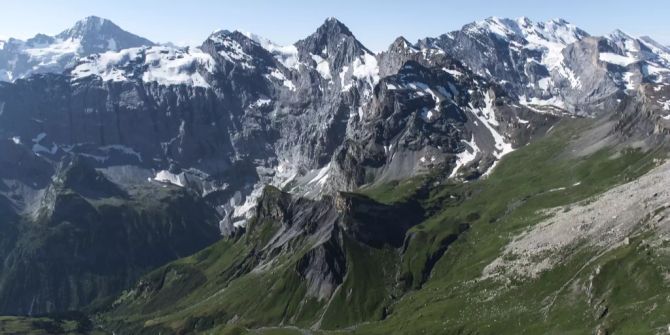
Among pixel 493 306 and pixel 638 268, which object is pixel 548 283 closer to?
pixel 493 306

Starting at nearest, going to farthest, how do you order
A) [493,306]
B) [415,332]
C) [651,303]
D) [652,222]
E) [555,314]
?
1. [651,303]
2. [555,314]
3. [652,222]
4. [493,306]
5. [415,332]

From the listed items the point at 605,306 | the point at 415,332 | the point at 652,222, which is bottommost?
the point at 415,332

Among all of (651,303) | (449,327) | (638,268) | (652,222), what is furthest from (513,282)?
(651,303)

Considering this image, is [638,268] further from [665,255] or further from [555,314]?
[555,314]

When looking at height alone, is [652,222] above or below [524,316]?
above

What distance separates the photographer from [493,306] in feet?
598

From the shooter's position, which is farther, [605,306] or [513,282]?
[513,282]

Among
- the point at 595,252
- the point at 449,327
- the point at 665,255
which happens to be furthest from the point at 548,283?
the point at 665,255

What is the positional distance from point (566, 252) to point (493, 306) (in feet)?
88.1

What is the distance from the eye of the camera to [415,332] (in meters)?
196

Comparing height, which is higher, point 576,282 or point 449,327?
point 576,282

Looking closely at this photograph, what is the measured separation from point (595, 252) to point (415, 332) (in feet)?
175

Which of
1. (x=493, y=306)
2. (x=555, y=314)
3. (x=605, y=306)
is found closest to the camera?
(x=605, y=306)

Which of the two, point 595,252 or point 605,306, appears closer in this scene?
point 605,306
